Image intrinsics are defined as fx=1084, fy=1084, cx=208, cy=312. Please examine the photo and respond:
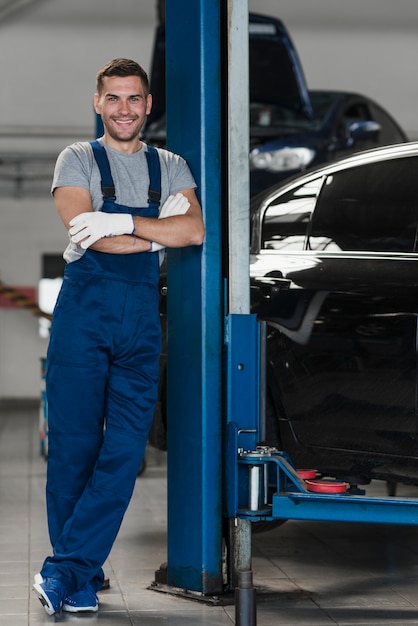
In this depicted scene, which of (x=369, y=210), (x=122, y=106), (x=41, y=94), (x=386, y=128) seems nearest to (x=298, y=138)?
(x=386, y=128)

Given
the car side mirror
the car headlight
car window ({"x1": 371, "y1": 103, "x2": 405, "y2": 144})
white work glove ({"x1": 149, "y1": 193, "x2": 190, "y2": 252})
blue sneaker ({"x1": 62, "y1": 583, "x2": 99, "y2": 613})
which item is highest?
car window ({"x1": 371, "y1": 103, "x2": 405, "y2": 144})

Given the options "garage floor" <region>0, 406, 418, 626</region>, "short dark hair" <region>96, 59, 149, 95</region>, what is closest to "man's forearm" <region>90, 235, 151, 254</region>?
"short dark hair" <region>96, 59, 149, 95</region>

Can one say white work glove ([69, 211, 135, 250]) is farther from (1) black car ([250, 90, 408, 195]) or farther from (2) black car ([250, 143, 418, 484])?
(1) black car ([250, 90, 408, 195])

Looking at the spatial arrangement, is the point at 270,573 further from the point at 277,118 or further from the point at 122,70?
the point at 277,118

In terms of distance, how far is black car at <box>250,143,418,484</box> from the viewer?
13.2 ft

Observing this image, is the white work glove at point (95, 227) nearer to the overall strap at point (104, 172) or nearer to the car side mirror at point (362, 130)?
the overall strap at point (104, 172)

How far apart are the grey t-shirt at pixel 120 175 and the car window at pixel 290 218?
72cm

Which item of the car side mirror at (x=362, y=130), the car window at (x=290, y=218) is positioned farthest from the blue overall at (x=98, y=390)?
the car side mirror at (x=362, y=130)

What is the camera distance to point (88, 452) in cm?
383

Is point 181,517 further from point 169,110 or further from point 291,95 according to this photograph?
point 291,95

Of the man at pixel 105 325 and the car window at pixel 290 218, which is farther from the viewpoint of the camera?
the car window at pixel 290 218

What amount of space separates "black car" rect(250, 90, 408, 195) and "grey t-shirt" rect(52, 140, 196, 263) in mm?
4485

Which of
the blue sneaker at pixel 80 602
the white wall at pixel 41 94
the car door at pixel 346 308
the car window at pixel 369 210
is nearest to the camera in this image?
the blue sneaker at pixel 80 602

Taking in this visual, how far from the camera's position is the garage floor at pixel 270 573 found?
3.74 meters
